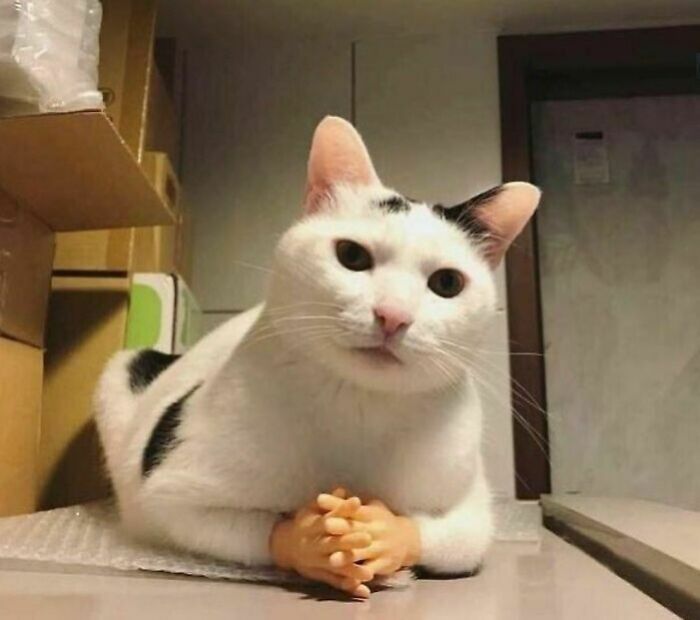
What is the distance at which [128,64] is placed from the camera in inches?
62.9

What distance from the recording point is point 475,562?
32.8 inches

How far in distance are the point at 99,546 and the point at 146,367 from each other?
14.7 inches

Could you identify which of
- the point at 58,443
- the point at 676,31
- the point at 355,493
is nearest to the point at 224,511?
the point at 355,493

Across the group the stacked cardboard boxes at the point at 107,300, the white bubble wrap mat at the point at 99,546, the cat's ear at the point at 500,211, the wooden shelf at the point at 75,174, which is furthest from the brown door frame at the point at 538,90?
the cat's ear at the point at 500,211

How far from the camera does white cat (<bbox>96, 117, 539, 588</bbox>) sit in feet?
2.51

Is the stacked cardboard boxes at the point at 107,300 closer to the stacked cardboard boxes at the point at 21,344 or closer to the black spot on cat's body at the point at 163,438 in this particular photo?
the stacked cardboard boxes at the point at 21,344

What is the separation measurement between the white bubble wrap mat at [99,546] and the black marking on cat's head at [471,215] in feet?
1.30

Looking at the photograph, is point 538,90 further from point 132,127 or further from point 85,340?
point 85,340

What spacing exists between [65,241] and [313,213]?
2.71 feet

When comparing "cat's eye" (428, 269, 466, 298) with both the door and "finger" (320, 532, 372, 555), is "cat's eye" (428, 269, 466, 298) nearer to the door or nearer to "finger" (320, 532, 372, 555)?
"finger" (320, 532, 372, 555)

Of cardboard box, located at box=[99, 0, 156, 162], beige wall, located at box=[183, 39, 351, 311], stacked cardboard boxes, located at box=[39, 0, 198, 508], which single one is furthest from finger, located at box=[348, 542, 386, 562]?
beige wall, located at box=[183, 39, 351, 311]

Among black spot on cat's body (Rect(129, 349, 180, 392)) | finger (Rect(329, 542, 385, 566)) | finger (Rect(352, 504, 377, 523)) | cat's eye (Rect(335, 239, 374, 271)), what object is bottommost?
finger (Rect(329, 542, 385, 566))

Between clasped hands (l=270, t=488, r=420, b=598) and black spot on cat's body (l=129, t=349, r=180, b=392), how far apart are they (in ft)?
1.69

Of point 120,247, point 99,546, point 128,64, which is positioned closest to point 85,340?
point 120,247
